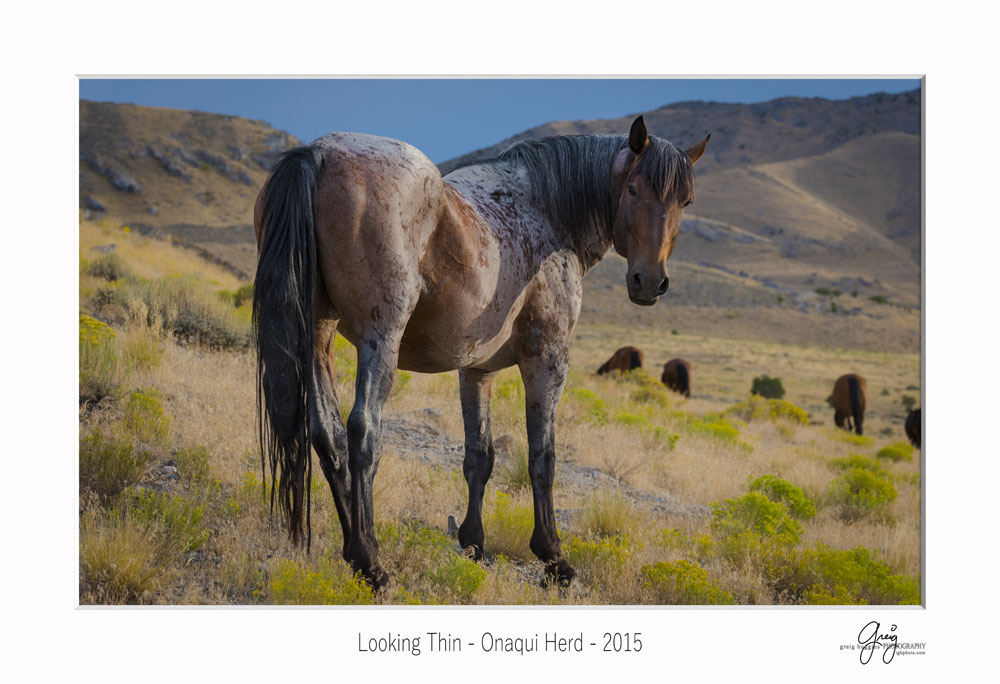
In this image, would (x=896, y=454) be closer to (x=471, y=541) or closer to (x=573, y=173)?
(x=471, y=541)

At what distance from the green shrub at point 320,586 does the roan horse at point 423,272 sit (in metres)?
0.10

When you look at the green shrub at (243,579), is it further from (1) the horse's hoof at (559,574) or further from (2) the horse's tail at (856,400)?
(2) the horse's tail at (856,400)

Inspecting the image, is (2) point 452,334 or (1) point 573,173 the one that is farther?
(1) point 573,173

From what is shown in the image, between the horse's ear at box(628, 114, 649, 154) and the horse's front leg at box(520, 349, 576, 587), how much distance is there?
1296 millimetres

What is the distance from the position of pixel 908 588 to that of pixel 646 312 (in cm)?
5126

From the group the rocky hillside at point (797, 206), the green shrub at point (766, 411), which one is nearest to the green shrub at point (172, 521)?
the green shrub at point (766, 411)

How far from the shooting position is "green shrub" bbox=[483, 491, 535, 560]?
4977 mm

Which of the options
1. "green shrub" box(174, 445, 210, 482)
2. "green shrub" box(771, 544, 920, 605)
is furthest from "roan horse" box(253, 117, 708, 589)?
"green shrub" box(174, 445, 210, 482)

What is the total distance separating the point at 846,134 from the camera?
397 feet

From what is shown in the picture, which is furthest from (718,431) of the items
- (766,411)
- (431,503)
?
(766,411)

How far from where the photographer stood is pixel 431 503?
5680 millimetres

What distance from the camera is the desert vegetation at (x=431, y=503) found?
13.3 feet

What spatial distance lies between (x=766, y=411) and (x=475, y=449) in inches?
571
